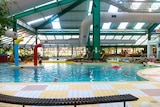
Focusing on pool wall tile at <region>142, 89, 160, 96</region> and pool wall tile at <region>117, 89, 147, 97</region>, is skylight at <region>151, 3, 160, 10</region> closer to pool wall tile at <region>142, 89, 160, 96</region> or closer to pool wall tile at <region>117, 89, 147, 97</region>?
pool wall tile at <region>142, 89, 160, 96</region>

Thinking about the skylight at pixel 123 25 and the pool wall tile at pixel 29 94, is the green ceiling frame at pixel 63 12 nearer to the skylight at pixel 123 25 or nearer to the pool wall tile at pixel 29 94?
the skylight at pixel 123 25

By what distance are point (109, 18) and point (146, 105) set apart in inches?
530

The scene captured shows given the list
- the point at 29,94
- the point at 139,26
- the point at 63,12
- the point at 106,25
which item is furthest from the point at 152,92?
the point at 139,26

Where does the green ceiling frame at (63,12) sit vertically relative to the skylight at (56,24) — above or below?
above

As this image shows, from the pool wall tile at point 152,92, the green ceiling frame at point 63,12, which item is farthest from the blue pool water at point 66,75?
the green ceiling frame at point 63,12

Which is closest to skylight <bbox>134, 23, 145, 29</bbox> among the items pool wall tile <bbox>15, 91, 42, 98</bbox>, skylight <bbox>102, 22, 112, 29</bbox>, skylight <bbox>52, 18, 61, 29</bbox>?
skylight <bbox>102, 22, 112, 29</bbox>

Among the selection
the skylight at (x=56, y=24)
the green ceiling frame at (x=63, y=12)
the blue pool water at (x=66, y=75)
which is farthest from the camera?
the skylight at (x=56, y=24)

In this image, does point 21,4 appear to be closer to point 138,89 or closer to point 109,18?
point 109,18

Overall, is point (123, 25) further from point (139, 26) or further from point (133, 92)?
point (133, 92)

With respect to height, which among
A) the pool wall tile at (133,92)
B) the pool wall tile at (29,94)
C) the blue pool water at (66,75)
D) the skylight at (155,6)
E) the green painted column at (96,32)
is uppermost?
the skylight at (155,6)

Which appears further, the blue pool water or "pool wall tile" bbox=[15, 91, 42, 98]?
the blue pool water

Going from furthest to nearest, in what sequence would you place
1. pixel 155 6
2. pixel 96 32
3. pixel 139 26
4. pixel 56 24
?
pixel 139 26 → pixel 56 24 → pixel 155 6 → pixel 96 32

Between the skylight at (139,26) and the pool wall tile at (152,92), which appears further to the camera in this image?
the skylight at (139,26)

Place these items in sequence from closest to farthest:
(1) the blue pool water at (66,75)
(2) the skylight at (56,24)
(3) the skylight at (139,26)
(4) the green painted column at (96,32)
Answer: (1) the blue pool water at (66,75) < (4) the green painted column at (96,32) < (2) the skylight at (56,24) < (3) the skylight at (139,26)
